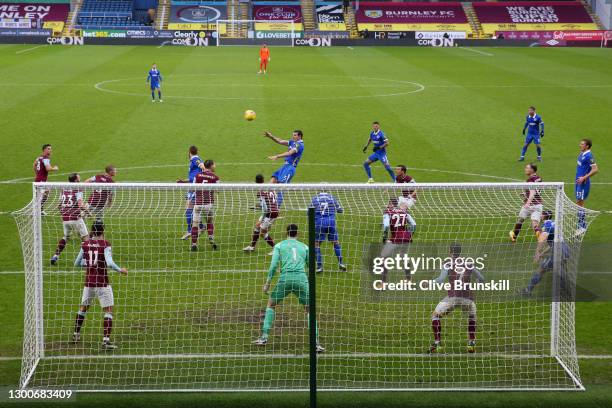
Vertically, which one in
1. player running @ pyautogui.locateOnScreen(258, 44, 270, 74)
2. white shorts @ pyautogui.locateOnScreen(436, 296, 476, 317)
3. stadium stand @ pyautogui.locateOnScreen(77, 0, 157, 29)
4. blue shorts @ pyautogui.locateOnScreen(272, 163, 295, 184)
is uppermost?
stadium stand @ pyautogui.locateOnScreen(77, 0, 157, 29)

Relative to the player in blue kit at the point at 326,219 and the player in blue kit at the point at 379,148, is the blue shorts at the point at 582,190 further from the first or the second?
the player in blue kit at the point at 326,219

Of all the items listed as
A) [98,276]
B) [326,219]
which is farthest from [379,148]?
→ [98,276]

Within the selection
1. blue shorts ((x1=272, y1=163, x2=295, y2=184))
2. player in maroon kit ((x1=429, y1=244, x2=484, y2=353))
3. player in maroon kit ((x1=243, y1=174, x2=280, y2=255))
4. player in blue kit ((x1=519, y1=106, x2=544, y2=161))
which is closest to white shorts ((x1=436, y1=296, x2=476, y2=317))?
player in maroon kit ((x1=429, y1=244, x2=484, y2=353))

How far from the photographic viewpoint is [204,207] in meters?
15.1

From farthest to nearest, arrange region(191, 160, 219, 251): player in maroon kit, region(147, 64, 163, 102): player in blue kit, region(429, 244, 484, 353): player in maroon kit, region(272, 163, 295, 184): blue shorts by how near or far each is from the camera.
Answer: region(147, 64, 163, 102): player in blue kit < region(272, 163, 295, 184): blue shorts < region(191, 160, 219, 251): player in maroon kit < region(429, 244, 484, 353): player in maroon kit

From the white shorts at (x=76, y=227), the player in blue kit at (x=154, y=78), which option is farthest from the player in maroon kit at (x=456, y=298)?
the player in blue kit at (x=154, y=78)

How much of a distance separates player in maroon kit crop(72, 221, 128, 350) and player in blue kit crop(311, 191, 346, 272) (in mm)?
3562

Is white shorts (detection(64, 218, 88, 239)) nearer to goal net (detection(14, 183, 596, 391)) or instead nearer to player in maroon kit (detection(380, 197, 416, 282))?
goal net (detection(14, 183, 596, 391))

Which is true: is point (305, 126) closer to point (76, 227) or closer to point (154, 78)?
point (154, 78)

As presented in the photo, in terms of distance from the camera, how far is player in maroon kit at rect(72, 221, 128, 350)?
11906 mm

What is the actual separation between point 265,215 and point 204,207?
110cm

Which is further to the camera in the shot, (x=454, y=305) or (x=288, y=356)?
(x=288, y=356)

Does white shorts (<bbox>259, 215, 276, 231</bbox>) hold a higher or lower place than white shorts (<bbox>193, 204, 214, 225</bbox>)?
lower

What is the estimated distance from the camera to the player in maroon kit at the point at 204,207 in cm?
1439
